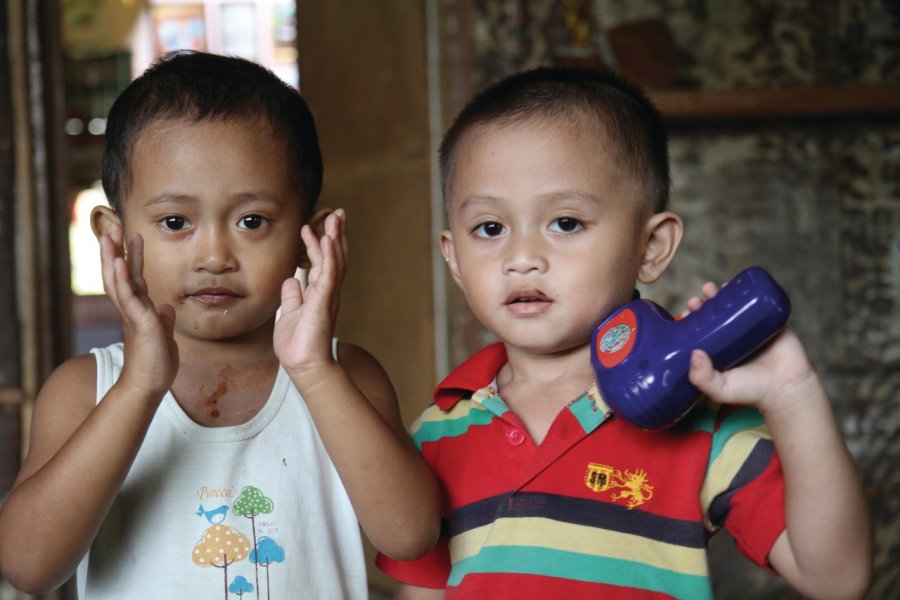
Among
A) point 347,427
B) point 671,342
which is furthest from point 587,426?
point 347,427

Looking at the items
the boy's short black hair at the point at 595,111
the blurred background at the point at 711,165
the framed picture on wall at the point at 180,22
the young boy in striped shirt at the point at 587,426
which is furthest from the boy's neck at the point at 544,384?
the framed picture on wall at the point at 180,22

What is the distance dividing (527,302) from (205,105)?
1.70ft

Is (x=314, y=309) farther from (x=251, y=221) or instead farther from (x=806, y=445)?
(x=806, y=445)

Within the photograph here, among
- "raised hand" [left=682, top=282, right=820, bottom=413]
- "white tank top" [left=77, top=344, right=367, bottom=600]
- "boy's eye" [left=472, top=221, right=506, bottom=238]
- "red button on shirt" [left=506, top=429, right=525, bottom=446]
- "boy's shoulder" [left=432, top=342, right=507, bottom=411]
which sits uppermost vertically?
"boy's eye" [left=472, top=221, right=506, bottom=238]

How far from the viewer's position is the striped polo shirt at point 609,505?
1202 mm

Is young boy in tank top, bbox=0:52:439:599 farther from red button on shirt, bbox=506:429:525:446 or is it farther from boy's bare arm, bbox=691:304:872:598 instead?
boy's bare arm, bbox=691:304:872:598

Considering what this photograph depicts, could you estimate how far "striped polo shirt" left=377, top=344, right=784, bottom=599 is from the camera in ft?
3.94

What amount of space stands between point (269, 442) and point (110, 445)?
0.79 ft

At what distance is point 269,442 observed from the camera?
1360 millimetres

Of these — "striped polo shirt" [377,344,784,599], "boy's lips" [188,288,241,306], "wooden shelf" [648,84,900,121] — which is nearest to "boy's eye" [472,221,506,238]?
"striped polo shirt" [377,344,784,599]

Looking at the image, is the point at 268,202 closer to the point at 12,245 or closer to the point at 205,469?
the point at 205,469

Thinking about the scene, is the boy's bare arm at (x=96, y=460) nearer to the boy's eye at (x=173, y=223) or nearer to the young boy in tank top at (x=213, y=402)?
the young boy in tank top at (x=213, y=402)

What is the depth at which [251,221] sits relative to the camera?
136cm

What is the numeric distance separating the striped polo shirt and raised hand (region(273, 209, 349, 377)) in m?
0.27
